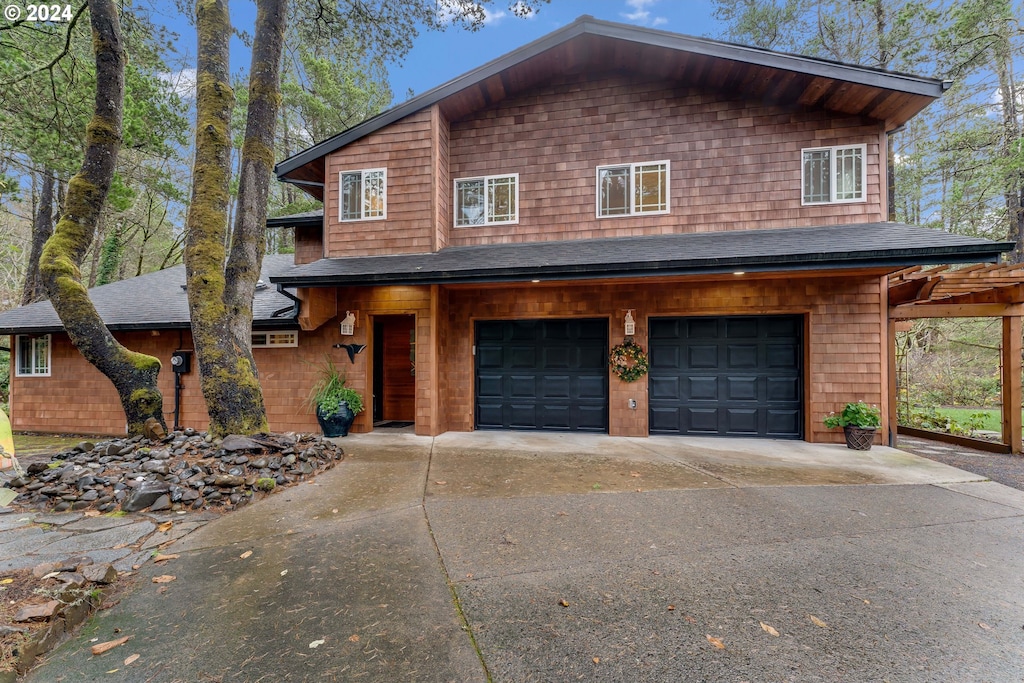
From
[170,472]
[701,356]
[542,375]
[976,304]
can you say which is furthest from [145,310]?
[976,304]

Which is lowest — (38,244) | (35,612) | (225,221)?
(35,612)

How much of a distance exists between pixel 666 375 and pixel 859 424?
2.50 meters

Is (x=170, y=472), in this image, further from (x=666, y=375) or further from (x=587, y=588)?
(x=666, y=375)

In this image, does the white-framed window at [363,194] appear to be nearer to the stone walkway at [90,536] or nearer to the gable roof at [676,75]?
the gable roof at [676,75]

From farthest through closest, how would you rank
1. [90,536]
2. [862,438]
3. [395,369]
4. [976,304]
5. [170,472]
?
[395,369], [976,304], [862,438], [170,472], [90,536]

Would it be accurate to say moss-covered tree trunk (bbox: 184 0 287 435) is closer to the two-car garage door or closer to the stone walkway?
the stone walkway

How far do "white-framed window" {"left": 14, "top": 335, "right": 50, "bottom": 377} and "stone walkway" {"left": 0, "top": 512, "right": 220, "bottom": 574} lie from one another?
6.61 m

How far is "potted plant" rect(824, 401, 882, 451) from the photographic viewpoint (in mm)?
5637

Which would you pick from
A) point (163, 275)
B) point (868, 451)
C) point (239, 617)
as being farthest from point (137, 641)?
point (163, 275)

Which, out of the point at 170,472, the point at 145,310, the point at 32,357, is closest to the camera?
the point at 170,472

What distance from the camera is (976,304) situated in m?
5.85

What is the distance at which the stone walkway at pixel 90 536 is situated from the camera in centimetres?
260

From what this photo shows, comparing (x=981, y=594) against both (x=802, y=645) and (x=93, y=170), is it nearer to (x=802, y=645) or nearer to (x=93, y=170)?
(x=802, y=645)

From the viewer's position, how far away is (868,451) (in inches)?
220
